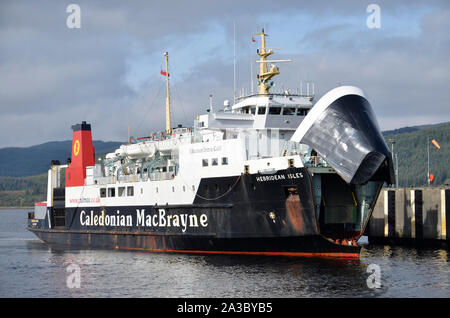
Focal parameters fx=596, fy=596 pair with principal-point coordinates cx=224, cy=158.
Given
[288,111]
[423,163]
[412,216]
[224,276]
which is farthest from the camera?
[423,163]

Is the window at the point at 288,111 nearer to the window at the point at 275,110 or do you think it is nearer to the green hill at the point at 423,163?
the window at the point at 275,110

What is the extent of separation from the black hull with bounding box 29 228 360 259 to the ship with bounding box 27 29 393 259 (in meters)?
0.06

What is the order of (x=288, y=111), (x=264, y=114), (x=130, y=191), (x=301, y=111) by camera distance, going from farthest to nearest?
(x=130, y=191), (x=301, y=111), (x=288, y=111), (x=264, y=114)

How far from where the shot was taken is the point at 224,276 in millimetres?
26516

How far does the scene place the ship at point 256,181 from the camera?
92.6ft

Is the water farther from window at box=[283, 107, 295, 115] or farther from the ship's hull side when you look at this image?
window at box=[283, 107, 295, 115]

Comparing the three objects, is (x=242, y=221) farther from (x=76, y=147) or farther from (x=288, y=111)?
(x=76, y=147)

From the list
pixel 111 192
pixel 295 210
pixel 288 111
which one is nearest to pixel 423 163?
pixel 111 192

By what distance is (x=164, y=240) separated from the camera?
35.2m

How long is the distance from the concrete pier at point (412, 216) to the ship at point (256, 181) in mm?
11233

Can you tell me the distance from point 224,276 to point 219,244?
547cm

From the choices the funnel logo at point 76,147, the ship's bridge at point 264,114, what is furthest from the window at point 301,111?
the funnel logo at point 76,147

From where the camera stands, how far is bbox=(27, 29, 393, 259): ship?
92.6 ft
